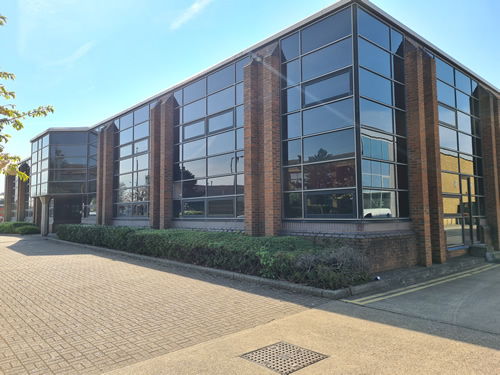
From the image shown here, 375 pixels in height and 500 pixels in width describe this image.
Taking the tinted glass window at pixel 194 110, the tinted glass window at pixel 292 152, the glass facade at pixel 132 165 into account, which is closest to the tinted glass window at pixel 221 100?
the tinted glass window at pixel 194 110

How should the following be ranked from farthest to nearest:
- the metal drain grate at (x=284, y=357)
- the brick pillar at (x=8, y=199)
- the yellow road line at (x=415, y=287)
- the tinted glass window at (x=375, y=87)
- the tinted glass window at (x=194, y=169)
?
the brick pillar at (x=8, y=199)
the tinted glass window at (x=194, y=169)
the tinted glass window at (x=375, y=87)
the yellow road line at (x=415, y=287)
the metal drain grate at (x=284, y=357)

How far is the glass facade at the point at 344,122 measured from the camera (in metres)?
9.51

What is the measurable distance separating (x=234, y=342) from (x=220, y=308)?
1645mm

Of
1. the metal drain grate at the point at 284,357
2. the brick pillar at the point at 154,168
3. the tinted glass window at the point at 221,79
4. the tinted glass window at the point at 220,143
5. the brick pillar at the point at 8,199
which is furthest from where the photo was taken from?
the brick pillar at the point at 8,199

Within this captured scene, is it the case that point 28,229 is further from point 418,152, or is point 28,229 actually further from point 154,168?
point 418,152

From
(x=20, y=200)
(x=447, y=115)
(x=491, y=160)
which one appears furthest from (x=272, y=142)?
(x=20, y=200)

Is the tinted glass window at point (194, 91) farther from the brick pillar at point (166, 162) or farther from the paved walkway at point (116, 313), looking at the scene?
the paved walkway at point (116, 313)

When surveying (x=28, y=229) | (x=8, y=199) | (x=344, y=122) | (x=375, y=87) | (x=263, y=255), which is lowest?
(x=28, y=229)

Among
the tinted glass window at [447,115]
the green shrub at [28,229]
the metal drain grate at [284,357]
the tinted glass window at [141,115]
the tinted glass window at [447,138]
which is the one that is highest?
the tinted glass window at [141,115]

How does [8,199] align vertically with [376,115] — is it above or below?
below

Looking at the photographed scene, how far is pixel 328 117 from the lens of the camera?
1012 cm

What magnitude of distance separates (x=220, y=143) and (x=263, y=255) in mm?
6452

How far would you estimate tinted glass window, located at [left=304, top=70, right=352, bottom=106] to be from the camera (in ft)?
32.0

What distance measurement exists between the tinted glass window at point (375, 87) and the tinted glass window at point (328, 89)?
0.38 m
